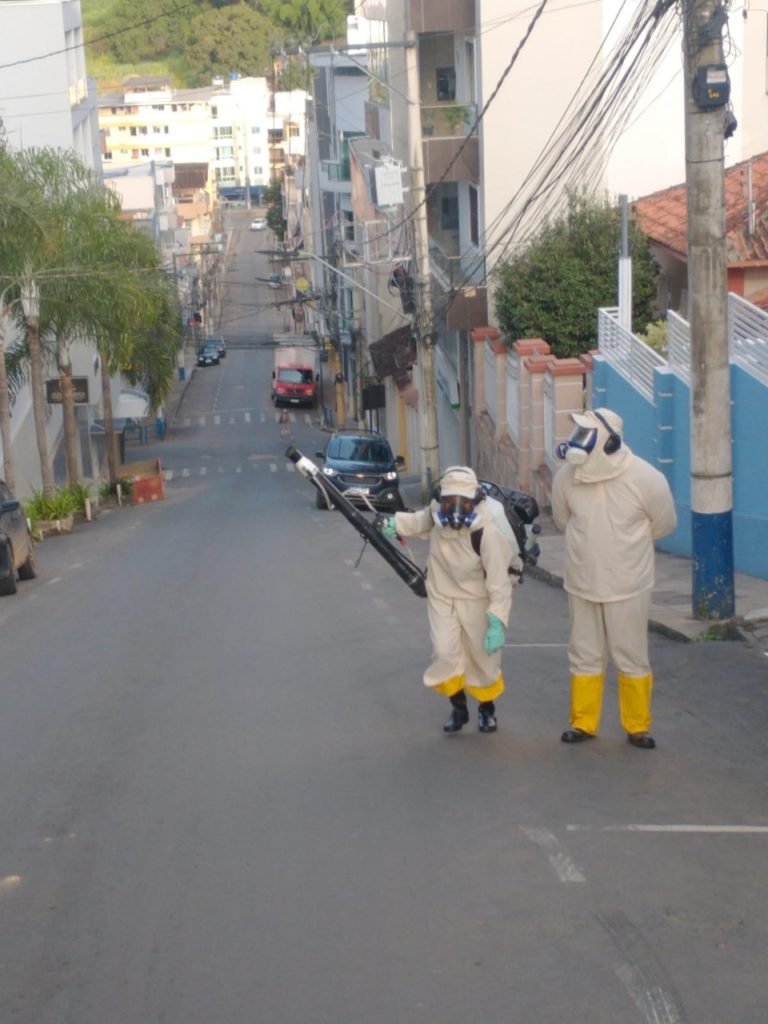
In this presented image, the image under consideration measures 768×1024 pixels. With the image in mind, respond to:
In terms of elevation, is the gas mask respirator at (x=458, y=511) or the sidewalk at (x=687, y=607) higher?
the gas mask respirator at (x=458, y=511)

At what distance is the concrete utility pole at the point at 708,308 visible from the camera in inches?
431

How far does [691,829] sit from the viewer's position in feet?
22.2

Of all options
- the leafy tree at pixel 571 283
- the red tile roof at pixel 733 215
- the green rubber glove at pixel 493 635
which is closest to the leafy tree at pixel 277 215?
the red tile roof at pixel 733 215

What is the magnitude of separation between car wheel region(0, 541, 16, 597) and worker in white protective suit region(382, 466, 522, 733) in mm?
10593

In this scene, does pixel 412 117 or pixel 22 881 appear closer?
pixel 22 881

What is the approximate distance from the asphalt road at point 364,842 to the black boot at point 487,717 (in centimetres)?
7

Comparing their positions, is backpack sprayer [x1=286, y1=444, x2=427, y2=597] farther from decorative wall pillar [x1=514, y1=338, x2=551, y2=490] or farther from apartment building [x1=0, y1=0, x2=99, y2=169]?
apartment building [x1=0, y1=0, x2=99, y2=169]

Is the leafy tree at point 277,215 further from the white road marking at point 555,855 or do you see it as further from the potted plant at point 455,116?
the white road marking at point 555,855

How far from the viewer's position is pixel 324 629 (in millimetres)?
13609

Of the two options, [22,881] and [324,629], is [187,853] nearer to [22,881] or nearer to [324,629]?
[22,881]

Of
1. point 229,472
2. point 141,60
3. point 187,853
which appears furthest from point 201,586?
point 141,60

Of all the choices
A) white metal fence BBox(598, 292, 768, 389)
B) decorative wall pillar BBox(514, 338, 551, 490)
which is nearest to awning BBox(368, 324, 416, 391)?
decorative wall pillar BBox(514, 338, 551, 490)

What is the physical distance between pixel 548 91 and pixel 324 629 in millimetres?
20535

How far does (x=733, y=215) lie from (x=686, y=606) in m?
10.1
